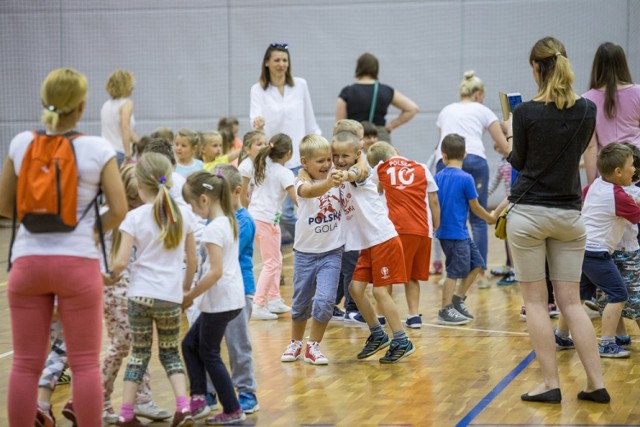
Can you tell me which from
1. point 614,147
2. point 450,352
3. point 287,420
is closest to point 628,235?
point 614,147

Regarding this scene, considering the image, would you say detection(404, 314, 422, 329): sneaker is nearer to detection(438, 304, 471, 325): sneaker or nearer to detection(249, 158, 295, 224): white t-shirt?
detection(438, 304, 471, 325): sneaker

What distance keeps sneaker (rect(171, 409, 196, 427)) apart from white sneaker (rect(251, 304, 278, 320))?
283 cm

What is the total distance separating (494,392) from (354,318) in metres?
2.07

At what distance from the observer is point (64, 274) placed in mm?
3744

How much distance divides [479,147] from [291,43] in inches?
241

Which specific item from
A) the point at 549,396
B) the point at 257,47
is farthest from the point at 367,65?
the point at 257,47

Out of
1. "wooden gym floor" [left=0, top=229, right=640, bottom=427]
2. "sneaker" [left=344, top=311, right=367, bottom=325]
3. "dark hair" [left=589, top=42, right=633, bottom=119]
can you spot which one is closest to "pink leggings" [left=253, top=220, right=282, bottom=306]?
"wooden gym floor" [left=0, top=229, right=640, bottom=427]

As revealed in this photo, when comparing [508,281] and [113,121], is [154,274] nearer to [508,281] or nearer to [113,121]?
[508,281]

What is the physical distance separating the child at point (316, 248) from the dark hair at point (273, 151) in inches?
48.3

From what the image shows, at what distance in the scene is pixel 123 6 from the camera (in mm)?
14344

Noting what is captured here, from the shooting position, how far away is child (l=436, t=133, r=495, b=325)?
7094 mm

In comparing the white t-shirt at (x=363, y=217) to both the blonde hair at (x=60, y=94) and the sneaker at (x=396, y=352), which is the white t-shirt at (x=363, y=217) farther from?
the blonde hair at (x=60, y=94)

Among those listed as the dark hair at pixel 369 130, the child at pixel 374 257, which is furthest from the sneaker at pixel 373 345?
the dark hair at pixel 369 130

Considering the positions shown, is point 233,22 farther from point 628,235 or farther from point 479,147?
point 628,235
